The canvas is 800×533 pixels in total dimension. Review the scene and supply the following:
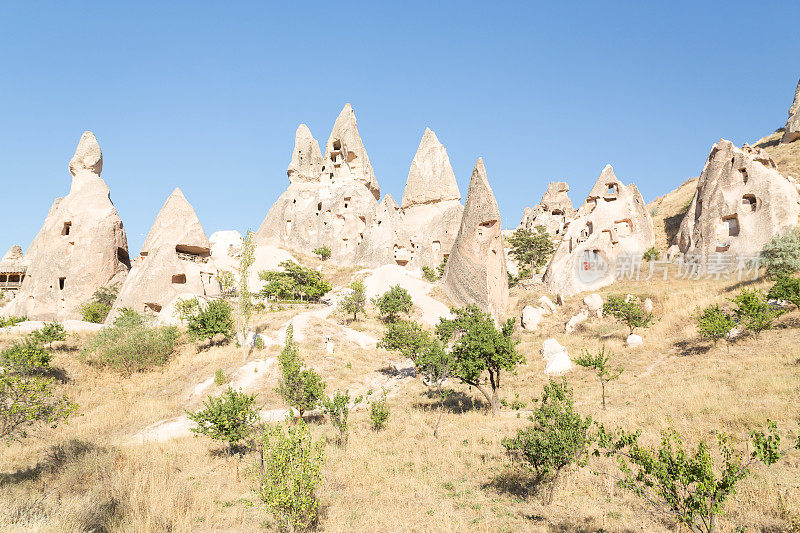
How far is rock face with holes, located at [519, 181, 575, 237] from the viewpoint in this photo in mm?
65812

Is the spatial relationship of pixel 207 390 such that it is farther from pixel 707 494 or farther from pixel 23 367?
pixel 707 494

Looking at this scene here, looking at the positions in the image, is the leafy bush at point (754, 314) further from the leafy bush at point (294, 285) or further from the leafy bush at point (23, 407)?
the leafy bush at point (294, 285)

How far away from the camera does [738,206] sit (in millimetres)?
29672

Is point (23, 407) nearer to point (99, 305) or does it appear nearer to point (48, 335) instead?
Answer: point (48, 335)

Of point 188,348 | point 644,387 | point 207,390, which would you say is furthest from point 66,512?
point 188,348

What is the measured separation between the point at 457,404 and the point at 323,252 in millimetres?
37520

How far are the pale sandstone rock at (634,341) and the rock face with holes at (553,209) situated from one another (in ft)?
153

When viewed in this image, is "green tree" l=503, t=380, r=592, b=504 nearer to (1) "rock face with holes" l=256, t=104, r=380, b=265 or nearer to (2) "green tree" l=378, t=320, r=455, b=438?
(2) "green tree" l=378, t=320, r=455, b=438

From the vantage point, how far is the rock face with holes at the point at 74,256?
3316 centimetres

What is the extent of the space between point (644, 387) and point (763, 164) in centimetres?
2759

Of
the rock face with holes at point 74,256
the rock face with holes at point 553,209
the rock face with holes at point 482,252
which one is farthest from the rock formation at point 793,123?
the rock face with holes at point 74,256

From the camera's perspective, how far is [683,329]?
2052 centimetres

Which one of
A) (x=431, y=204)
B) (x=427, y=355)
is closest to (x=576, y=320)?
(x=427, y=355)

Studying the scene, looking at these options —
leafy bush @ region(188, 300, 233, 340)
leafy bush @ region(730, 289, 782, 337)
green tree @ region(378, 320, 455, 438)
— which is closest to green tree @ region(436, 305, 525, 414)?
green tree @ region(378, 320, 455, 438)
